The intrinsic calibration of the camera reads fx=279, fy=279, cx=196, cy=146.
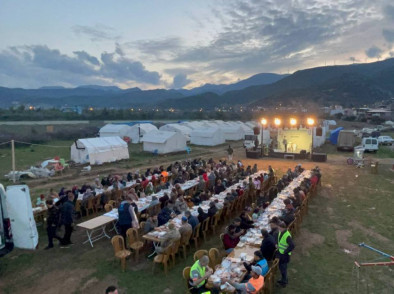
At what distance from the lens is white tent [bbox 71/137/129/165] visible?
23141mm

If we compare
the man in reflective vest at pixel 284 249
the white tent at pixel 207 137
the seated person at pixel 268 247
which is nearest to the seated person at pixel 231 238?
the seated person at pixel 268 247

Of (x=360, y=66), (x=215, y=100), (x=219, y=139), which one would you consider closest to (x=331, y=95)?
(x=215, y=100)

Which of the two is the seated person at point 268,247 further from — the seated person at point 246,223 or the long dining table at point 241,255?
the seated person at point 246,223

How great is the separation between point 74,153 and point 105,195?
1365cm

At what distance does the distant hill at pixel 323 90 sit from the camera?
124812 millimetres

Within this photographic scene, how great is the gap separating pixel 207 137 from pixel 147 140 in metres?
9.50

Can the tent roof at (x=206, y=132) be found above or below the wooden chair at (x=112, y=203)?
above

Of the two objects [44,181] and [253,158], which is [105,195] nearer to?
[44,181]

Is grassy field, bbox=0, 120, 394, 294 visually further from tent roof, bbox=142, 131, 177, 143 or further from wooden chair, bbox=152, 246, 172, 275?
tent roof, bbox=142, 131, 177, 143

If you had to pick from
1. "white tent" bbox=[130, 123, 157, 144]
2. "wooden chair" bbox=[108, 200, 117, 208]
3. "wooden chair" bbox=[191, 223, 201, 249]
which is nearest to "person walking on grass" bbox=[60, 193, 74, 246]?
"wooden chair" bbox=[108, 200, 117, 208]

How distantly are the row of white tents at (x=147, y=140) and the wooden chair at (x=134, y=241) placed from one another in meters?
16.3

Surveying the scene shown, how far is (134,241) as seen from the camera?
8.28m

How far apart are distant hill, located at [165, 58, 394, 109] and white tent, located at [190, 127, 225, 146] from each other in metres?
92.8

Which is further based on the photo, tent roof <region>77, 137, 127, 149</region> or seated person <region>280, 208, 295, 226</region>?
tent roof <region>77, 137, 127, 149</region>
